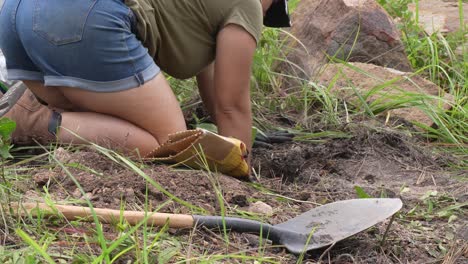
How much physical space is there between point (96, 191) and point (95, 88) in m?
0.62

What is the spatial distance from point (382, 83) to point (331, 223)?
188cm

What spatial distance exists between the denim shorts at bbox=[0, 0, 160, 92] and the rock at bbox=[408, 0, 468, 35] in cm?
258

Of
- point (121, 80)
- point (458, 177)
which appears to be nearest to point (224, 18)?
point (121, 80)

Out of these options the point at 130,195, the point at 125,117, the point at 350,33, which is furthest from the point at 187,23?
the point at 350,33

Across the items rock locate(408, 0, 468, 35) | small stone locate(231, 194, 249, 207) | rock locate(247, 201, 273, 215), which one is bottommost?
rock locate(408, 0, 468, 35)

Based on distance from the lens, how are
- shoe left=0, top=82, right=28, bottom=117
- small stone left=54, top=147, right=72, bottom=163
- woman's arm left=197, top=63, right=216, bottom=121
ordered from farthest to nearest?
1. woman's arm left=197, top=63, right=216, bottom=121
2. shoe left=0, top=82, right=28, bottom=117
3. small stone left=54, top=147, right=72, bottom=163

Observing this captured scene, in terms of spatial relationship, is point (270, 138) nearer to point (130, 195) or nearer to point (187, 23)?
point (187, 23)

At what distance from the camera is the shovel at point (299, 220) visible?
204 centimetres

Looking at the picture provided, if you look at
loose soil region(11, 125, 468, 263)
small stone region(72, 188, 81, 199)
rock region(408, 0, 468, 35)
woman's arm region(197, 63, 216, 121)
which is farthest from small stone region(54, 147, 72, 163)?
rock region(408, 0, 468, 35)

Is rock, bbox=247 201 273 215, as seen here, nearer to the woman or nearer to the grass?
the grass

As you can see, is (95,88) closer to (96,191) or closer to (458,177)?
(96,191)

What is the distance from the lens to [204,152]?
2.84 meters

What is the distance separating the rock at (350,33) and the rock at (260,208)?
6.45 feet

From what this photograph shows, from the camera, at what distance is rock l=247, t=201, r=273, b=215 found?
2.53 m
